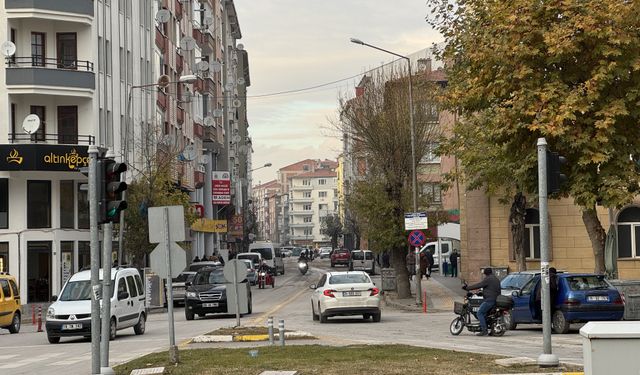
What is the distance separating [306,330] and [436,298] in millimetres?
18384

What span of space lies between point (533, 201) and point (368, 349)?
89.4 feet

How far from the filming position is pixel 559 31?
86.0 feet

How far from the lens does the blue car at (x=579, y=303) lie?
27281 mm

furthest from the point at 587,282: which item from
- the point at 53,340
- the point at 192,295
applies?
the point at 192,295

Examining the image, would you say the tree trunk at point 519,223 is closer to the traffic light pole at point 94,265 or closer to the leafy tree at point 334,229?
the traffic light pole at point 94,265

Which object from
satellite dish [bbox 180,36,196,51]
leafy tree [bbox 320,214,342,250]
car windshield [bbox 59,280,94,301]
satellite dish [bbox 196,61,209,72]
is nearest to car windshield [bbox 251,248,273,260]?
satellite dish [bbox 196,61,209,72]

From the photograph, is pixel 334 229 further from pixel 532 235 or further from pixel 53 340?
pixel 53 340

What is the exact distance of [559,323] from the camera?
Result: 2753 cm

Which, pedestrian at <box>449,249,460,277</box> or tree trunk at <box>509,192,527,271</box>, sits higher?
tree trunk at <box>509,192,527,271</box>

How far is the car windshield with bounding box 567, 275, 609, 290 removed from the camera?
27719 millimetres

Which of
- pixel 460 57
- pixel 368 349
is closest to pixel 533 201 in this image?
pixel 460 57

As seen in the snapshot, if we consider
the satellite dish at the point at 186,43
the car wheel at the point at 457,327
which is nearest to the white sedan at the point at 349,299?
the car wheel at the point at 457,327

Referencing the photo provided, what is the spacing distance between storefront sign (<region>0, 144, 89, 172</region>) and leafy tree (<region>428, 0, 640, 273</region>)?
950 inches

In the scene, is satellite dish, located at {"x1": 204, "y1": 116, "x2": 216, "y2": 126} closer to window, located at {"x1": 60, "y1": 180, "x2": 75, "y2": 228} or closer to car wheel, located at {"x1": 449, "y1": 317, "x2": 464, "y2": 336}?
window, located at {"x1": 60, "y1": 180, "x2": 75, "y2": 228}
